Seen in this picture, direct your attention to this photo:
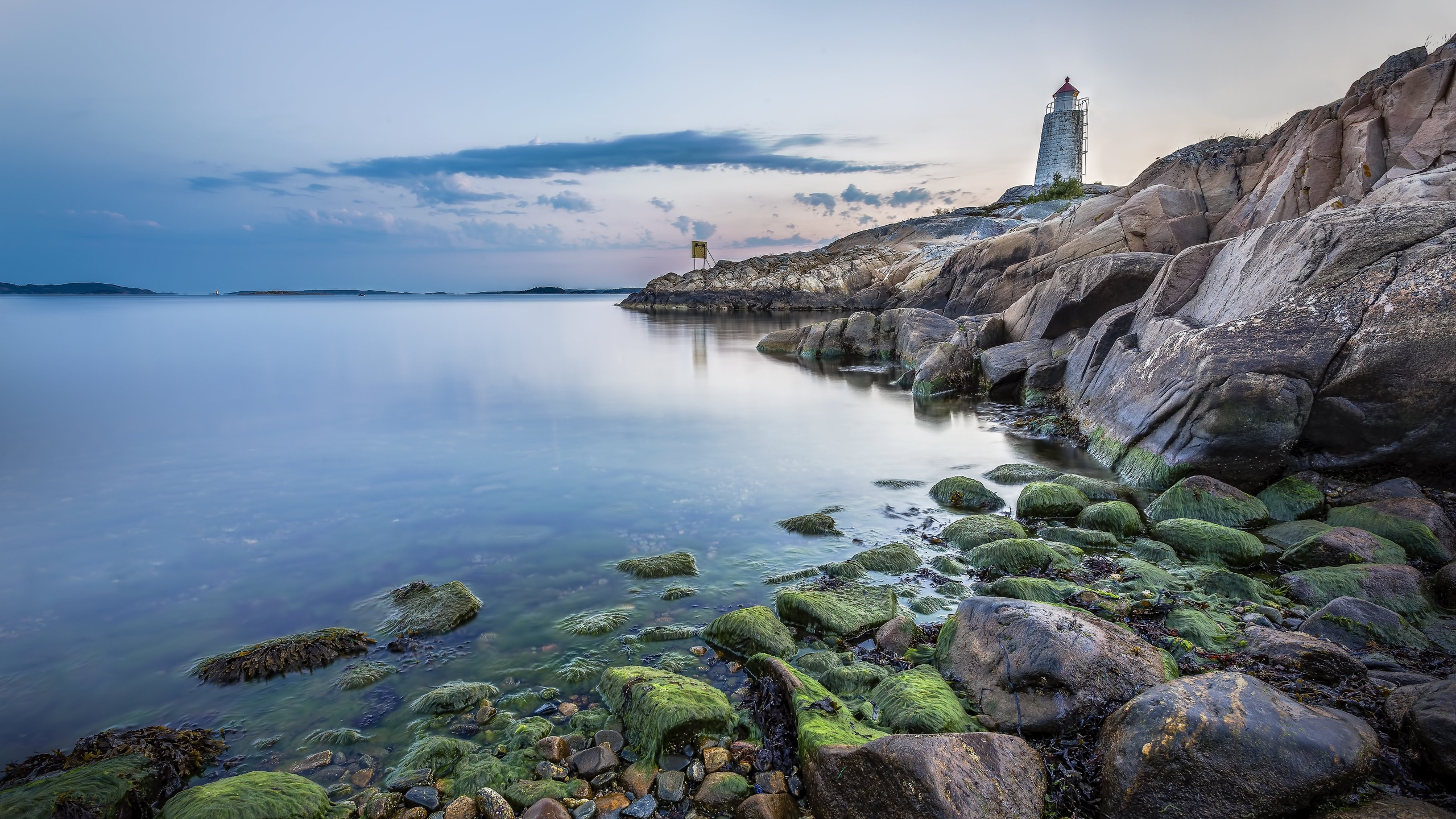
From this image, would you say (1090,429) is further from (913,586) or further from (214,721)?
(214,721)

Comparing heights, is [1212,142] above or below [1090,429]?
above

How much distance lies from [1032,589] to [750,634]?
10.6 ft

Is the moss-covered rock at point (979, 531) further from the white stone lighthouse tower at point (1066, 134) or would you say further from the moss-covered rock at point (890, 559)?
the white stone lighthouse tower at point (1066, 134)

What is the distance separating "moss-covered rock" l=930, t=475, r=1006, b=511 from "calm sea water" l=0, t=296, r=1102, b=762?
1.06 feet

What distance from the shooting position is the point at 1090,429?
1417cm

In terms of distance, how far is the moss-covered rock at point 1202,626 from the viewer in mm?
6059

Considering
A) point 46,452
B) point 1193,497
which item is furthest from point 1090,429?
point 46,452

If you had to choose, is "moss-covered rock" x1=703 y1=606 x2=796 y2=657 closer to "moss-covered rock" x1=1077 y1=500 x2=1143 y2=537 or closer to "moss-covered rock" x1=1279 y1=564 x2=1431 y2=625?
"moss-covered rock" x1=1077 y1=500 x2=1143 y2=537

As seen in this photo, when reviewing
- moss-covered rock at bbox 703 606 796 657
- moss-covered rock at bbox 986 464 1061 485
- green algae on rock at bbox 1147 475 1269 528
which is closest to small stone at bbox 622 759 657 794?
moss-covered rock at bbox 703 606 796 657

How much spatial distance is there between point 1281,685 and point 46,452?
22199 millimetres

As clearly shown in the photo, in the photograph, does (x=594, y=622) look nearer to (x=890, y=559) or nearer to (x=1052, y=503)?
(x=890, y=559)

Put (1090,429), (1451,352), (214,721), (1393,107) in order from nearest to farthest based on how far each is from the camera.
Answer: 1. (214,721)
2. (1451,352)
3. (1090,429)
4. (1393,107)

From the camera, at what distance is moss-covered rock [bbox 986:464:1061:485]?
11.9m

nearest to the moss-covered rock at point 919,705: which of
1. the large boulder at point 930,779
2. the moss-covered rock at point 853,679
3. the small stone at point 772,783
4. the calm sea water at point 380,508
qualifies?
the moss-covered rock at point 853,679
